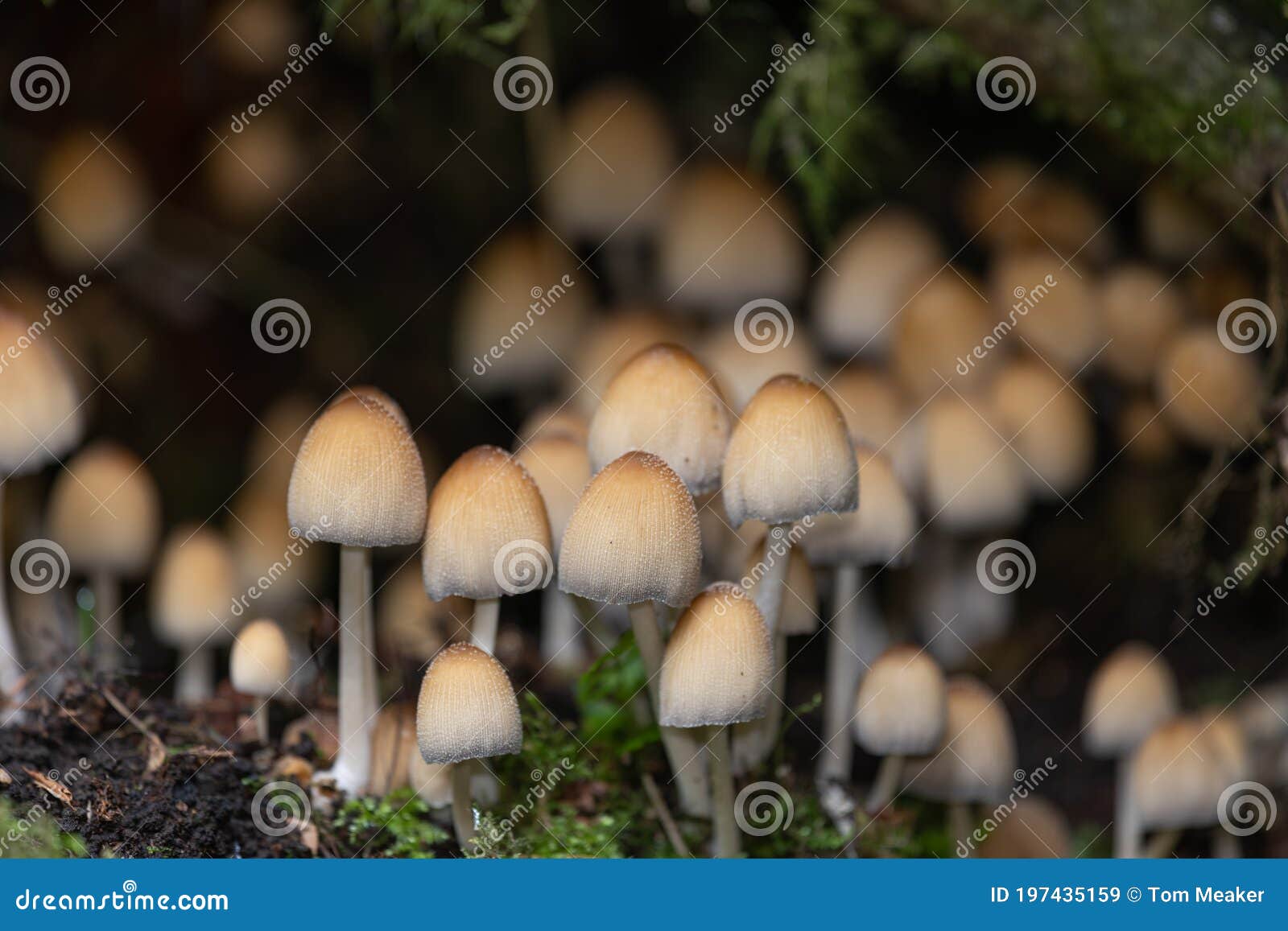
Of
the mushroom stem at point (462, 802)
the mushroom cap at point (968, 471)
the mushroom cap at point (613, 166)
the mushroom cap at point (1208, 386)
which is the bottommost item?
the mushroom stem at point (462, 802)

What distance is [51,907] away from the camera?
5.50 feet

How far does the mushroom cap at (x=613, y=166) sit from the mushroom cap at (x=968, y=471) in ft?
2.98

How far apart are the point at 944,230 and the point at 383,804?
2.33 meters

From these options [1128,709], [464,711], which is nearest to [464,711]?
[464,711]

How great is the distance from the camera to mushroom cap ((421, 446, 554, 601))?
1.88 metres

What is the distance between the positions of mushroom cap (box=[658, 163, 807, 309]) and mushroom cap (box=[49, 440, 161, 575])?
131 centimetres

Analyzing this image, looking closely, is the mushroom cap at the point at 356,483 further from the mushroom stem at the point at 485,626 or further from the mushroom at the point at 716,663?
the mushroom at the point at 716,663

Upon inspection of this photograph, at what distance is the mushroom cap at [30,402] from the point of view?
6.95 feet

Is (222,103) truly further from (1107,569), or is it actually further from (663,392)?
(1107,569)

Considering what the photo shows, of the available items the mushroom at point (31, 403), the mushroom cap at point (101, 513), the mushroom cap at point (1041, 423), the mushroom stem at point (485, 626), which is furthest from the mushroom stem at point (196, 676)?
the mushroom cap at point (1041, 423)

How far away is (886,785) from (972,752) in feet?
0.61

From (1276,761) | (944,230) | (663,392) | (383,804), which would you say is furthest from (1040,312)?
(383,804)

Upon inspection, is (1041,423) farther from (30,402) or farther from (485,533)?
(30,402)

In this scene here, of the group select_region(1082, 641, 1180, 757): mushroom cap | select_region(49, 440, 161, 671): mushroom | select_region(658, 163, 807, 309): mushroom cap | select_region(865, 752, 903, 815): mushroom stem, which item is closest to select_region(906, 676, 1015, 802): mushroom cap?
select_region(865, 752, 903, 815): mushroom stem
